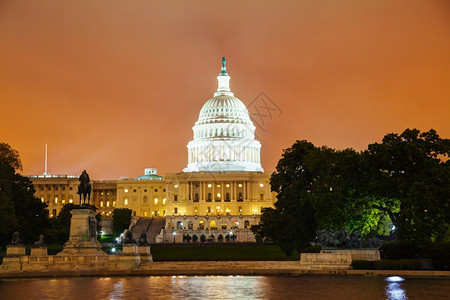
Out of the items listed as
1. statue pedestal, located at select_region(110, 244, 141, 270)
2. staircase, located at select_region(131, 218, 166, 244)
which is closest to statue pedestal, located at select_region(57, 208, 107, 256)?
statue pedestal, located at select_region(110, 244, 141, 270)

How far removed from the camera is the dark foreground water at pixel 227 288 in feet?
140

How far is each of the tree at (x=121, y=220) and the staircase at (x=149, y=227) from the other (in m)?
1.93

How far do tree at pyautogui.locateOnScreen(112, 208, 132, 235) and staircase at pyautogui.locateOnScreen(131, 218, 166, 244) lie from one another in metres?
1.93

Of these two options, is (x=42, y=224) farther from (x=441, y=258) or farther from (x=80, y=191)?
(x=441, y=258)

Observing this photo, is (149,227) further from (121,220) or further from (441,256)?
(441,256)

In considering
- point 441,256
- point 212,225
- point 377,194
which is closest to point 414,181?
point 377,194

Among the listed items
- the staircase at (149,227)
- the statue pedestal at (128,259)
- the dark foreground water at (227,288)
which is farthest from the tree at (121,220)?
the dark foreground water at (227,288)

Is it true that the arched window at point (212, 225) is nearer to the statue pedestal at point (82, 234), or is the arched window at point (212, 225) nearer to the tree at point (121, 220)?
the tree at point (121, 220)

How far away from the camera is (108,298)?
42062 mm

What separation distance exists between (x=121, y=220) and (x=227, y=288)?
384ft

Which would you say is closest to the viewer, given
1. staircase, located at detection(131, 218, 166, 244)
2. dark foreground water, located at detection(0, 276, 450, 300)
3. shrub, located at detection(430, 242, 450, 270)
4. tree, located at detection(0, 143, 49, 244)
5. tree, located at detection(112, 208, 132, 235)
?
dark foreground water, located at detection(0, 276, 450, 300)

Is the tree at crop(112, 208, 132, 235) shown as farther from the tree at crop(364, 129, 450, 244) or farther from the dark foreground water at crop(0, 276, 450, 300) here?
the dark foreground water at crop(0, 276, 450, 300)

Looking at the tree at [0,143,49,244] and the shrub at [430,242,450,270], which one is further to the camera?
the tree at [0,143,49,244]

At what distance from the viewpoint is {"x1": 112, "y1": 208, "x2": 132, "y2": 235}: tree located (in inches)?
6329
